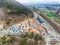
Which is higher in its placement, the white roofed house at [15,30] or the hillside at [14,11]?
the hillside at [14,11]

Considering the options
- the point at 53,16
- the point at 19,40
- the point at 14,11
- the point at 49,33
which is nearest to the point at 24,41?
the point at 19,40

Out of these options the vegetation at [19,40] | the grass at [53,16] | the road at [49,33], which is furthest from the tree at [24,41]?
the grass at [53,16]

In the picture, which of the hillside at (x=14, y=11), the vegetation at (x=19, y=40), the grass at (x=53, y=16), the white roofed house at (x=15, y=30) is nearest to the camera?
the vegetation at (x=19, y=40)

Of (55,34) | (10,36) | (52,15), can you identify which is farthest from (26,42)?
(52,15)

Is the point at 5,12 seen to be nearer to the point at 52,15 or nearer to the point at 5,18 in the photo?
the point at 5,18

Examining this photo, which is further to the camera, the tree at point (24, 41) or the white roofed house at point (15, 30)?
the white roofed house at point (15, 30)

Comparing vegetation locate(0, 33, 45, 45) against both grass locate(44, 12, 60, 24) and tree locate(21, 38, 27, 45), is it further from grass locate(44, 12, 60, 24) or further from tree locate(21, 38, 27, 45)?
grass locate(44, 12, 60, 24)

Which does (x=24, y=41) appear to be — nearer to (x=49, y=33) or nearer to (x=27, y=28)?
(x=27, y=28)

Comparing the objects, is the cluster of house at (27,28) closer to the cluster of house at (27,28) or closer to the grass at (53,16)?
the cluster of house at (27,28)
